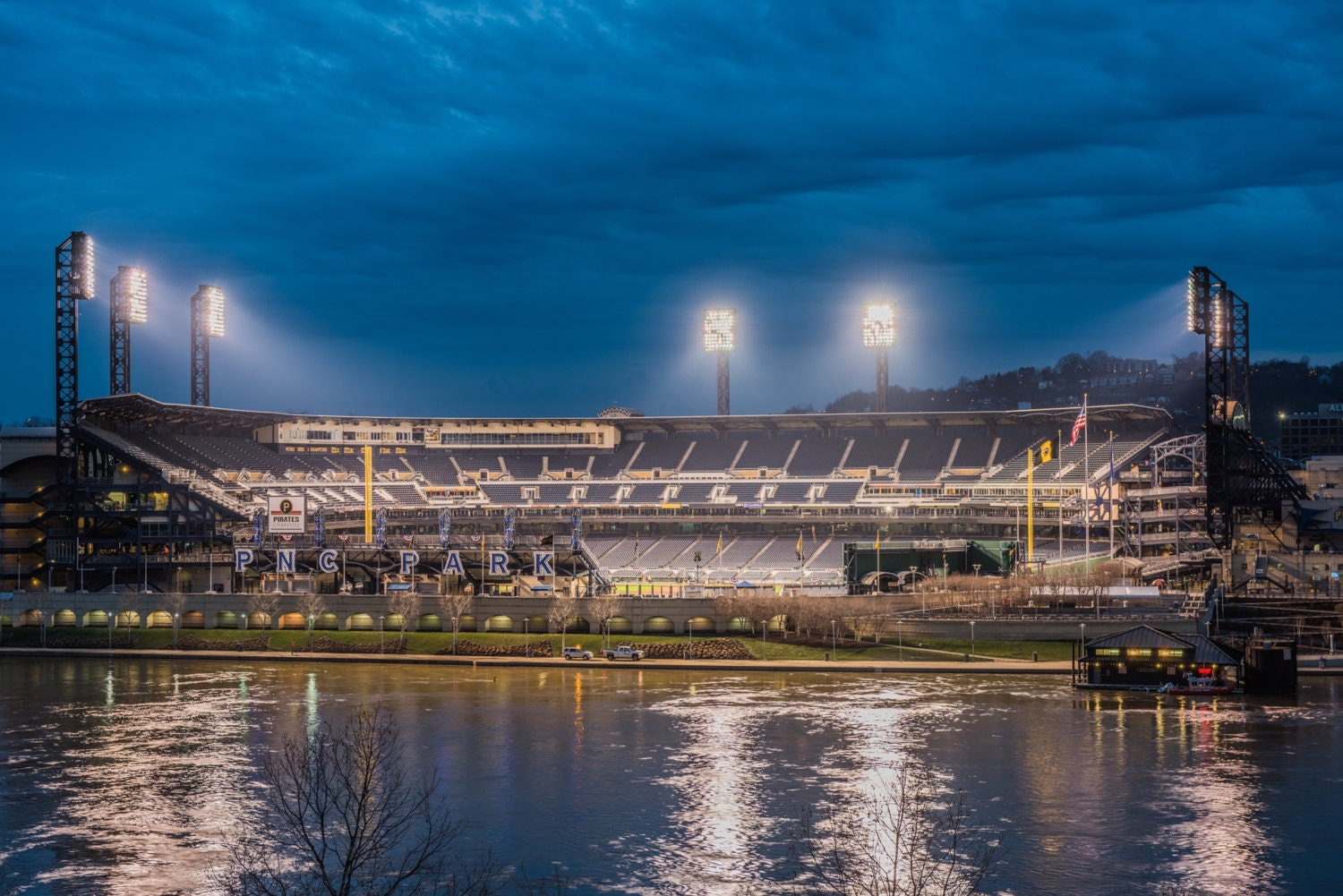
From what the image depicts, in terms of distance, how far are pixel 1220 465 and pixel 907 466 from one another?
4148 centimetres

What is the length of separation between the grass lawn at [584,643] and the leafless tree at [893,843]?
41243 mm

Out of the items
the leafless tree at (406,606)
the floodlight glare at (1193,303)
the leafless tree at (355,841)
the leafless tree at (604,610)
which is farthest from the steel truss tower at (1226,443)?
the leafless tree at (355,841)

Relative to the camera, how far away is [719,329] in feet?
564

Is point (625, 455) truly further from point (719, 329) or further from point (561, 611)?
point (561, 611)

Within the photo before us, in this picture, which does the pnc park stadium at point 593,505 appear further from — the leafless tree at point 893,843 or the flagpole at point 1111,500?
the leafless tree at point 893,843

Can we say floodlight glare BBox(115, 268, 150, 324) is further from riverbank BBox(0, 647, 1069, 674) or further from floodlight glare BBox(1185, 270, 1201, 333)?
floodlight glare BBox(1185, 270, 1201, 333)

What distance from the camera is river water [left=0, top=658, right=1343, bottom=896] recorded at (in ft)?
144

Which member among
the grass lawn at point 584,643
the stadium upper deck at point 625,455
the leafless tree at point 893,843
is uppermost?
the stadium upper deck at point 625,455

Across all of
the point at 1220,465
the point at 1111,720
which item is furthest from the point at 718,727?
the point at 1220,465

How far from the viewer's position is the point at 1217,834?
46594mm

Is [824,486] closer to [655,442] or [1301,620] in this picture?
[655,442]

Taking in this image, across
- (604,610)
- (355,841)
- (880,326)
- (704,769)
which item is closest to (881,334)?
(880,326)

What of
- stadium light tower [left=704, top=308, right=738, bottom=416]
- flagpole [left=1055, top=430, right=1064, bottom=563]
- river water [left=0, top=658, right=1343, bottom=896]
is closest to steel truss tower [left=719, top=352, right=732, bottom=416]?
stadium light tower [left=704, top=308, right=738, bottom=416]

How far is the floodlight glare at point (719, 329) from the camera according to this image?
171750mm
